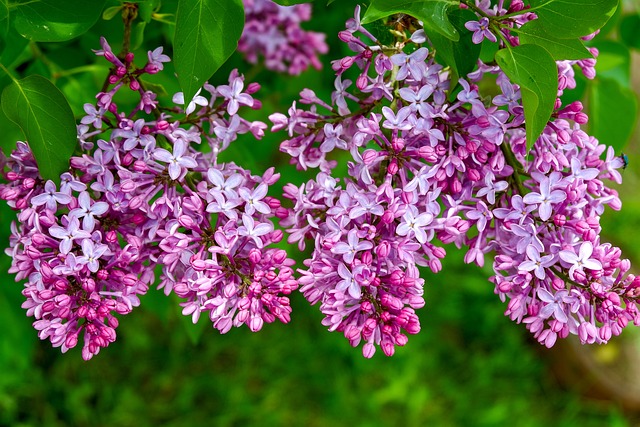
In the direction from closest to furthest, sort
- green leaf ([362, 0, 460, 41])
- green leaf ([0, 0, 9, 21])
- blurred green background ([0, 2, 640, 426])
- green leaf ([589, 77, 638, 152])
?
1. green leaf ([362, 0, 460, 41])
2. green leaf ([0, 0, 9, 21])
3. green leaf ([589, 77, 638, 152])
4. blurred green background ([0, 2, 640, 426])

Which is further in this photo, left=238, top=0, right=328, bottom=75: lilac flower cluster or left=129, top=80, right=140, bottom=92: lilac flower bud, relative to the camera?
left=238, top=0, right=328, bottom=75: lilac flower cluster

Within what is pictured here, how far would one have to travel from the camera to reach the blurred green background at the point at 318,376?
2.58 meters

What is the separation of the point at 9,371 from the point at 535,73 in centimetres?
210

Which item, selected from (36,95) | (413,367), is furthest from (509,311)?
(413,367)

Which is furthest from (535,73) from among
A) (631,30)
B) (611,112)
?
(631,30)

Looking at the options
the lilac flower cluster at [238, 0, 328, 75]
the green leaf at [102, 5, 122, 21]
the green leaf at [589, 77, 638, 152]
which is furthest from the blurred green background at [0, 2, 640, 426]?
the green leaf at [102, 5, 122, 21]

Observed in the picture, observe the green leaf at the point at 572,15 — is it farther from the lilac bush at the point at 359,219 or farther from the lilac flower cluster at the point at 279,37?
the lilac flower cluster at the point at 279,37

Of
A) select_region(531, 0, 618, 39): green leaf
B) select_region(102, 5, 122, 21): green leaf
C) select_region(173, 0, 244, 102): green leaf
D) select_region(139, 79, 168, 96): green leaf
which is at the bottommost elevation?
select_region(139, 79, 168, 96): green leaf

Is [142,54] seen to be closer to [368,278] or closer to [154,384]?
[368,278]

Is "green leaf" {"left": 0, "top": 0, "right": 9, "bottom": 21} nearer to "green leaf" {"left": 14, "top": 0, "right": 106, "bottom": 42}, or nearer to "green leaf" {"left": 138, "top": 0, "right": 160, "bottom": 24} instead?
"green leaf" {"left": 14, "top": 0, "right": 106, "bottom": 42}

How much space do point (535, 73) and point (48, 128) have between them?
19.8 inches

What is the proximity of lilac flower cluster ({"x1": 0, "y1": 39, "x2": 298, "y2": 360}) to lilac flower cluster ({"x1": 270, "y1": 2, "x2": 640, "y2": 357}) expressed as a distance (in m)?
0.06

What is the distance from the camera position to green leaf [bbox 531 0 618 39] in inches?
30.8

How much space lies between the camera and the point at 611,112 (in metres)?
1.27
